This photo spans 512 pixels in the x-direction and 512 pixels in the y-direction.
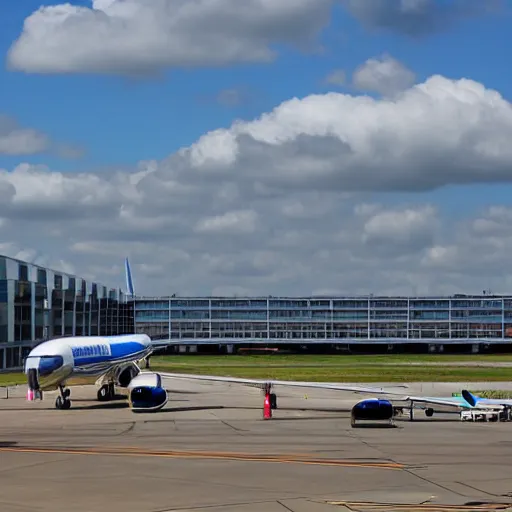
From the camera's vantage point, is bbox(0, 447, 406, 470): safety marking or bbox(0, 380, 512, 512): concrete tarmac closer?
bbox(0, 380, 512, 512): concrete tarmac

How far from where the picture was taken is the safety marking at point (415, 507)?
29484 mm

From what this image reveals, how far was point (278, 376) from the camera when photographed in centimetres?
11500

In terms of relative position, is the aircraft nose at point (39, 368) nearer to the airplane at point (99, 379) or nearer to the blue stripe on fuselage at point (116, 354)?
the airplane at point (99, 379)

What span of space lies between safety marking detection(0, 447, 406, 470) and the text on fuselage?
73.9 ft

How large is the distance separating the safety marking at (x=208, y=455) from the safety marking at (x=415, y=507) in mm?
8491

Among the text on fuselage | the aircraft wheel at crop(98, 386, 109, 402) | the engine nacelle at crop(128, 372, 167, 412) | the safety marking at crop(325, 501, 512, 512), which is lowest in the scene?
the aircraft wheel at crop(98, 386, 109, 402)

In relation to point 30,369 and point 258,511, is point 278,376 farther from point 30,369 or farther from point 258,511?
point 258,511

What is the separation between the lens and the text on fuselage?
2670 inches

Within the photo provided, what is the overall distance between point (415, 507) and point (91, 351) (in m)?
43.9

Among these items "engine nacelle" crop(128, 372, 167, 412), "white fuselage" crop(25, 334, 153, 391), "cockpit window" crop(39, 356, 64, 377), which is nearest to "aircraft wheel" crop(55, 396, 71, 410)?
"white fuselage" crop(25, 334, 153, 391)

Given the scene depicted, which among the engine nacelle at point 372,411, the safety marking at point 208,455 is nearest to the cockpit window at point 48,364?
the safety marking at point 208,455

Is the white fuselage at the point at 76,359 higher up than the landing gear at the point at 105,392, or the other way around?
the white fuselage at the point at 76,359

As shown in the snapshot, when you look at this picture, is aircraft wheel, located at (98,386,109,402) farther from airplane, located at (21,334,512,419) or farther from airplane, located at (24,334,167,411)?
airplane, located at (21,334,512,419)

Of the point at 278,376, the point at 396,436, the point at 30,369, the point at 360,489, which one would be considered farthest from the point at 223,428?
the point at 278,376
